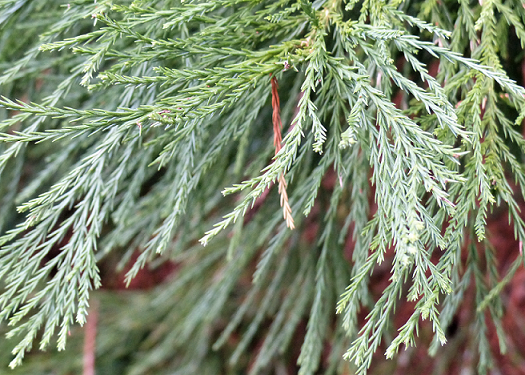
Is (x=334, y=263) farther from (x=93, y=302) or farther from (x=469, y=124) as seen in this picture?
(x=93, y=302)

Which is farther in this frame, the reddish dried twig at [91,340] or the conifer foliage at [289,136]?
the reddish dried twig at [91,340]

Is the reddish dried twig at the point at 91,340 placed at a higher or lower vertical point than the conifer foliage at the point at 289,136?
lower

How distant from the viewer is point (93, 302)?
2178 millimetres

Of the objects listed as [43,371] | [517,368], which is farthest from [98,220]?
[517,368]

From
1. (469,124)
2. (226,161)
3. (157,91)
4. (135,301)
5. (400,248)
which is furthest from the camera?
(135,301)

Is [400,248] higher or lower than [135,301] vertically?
higher

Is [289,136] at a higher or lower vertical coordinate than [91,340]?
higher

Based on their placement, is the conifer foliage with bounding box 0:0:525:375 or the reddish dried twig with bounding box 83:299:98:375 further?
the reddish dried twig with bounding box 83:299:98:375

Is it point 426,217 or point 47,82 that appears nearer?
point 426,217

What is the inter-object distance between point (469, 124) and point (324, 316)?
87 cm

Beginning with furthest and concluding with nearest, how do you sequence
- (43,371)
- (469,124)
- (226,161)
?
1. (43,371)
2. (226,161)
3. (469,124)

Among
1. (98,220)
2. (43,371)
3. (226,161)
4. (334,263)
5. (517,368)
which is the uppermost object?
(98,220)

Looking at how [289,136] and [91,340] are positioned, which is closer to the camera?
[289,136]

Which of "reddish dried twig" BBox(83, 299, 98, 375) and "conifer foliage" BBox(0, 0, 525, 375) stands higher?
"conifer foliage" BBox(0, 0, 525, 375)
